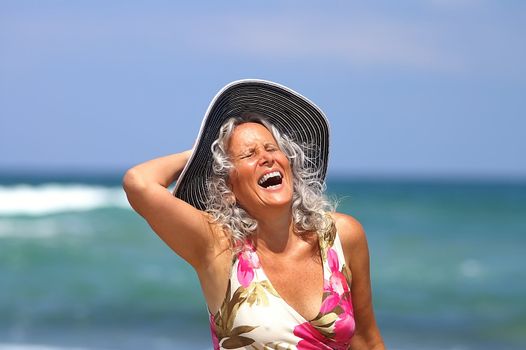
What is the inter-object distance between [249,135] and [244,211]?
30cm

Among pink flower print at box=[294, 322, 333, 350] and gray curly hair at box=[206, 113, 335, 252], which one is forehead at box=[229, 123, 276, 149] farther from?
pink flower print at box=[294, 322, 333, 350]

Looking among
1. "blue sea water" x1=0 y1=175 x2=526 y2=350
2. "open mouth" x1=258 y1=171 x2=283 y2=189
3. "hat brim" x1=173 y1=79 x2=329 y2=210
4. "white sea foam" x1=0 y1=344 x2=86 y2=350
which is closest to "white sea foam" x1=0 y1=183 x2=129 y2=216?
"blue sea water" x1=0 y1=175 x2=526 y2=350

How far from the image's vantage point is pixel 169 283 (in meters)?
15.3

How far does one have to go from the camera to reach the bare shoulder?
3.85 meters

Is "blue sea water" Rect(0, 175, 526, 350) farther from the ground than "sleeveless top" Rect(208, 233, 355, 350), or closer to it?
farther from the ground

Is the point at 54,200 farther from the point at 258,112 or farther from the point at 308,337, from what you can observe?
the point at 308,337

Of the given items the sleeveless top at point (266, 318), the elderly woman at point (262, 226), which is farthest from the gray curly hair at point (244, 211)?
the sleeveless top at point (266, 318)

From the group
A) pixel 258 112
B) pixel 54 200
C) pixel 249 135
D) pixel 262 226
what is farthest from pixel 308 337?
pixel 54 200

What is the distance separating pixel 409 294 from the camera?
49.8 ft

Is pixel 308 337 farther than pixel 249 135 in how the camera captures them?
No

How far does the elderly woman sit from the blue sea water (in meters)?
6.38

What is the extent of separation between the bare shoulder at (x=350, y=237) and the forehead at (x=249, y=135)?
1.41ft

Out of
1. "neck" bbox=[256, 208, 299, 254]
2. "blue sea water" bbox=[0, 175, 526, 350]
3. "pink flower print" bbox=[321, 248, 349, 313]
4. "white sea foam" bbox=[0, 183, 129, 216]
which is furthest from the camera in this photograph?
"white sea foam" bbox=[0, 183, 129, 216]

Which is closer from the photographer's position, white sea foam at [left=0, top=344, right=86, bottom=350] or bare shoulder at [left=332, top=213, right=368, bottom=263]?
bare shoulder at [left=332, top=213, right=368, bottom=263]
